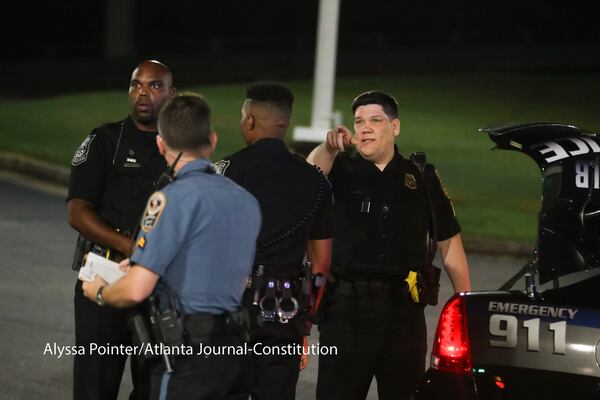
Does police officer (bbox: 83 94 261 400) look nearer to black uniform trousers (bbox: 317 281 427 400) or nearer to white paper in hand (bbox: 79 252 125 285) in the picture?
white paper in hand (bbox: 79 252 125 285)

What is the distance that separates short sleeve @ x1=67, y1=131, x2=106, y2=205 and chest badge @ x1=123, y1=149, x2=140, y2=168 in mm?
103

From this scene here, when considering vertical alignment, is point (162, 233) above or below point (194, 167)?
below

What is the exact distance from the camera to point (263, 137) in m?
5.51

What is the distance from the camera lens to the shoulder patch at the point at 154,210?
14.4 ft

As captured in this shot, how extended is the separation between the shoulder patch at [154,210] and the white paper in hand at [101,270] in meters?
0.31

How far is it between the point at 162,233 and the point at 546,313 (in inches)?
60.4

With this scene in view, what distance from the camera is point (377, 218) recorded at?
6.07 metres

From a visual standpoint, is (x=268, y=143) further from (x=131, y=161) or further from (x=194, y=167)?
(x=194, y=167)

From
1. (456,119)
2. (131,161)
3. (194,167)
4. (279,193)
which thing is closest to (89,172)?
(131,161)

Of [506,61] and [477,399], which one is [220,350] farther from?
[506,61]

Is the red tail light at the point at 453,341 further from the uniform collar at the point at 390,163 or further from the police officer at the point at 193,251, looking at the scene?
the uniform collar at the point at 390,163


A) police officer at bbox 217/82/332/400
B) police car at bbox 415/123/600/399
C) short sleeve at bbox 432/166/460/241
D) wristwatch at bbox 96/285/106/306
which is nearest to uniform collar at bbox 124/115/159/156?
police officer at bbox 217/82/332/400

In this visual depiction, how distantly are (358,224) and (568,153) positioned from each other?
1.17 metres

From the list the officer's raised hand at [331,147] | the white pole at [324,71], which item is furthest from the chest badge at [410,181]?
the white pole at [324,71]
